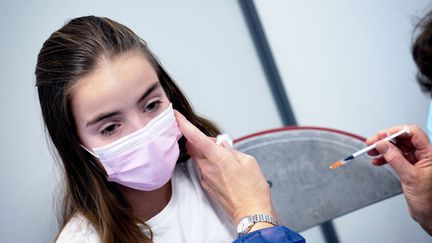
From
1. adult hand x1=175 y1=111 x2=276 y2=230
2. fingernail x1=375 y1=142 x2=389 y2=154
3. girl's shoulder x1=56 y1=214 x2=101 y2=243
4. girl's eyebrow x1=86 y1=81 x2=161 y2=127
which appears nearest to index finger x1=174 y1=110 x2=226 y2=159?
adult hand x1=175 y1=111 x2=276 y2=230

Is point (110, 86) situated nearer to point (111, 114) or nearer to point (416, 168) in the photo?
point (111, 114)

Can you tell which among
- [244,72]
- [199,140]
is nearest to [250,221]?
[199,140]

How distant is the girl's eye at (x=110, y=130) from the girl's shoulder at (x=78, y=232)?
238 mm

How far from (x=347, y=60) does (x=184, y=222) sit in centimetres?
79

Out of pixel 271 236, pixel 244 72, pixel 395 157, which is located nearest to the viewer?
pixel 271 236

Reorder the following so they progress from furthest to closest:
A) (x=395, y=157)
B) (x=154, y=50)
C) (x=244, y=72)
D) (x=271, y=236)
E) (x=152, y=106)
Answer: (x=244, y=72), (x=154, y=50), (x=395, y=157), (x=152, y=106), (x=271, y=236)

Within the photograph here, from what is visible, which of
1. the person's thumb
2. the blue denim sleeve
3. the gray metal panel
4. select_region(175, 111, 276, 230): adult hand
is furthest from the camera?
the gray metal panel

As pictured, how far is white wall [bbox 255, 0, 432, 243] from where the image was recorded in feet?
4.55

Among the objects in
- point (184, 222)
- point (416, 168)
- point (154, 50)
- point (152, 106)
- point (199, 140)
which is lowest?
point (416, 168)

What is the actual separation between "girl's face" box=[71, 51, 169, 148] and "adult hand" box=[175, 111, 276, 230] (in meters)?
0.12

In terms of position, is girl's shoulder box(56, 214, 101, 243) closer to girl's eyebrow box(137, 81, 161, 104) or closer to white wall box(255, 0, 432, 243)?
girl's eyebrow box(137, 81, 161, 104)

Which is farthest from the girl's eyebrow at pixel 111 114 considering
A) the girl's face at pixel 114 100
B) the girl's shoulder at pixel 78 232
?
the girl's shoulder at pixel 78 232

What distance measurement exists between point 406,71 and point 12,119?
1270 mm

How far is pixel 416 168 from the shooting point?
3.68ft
